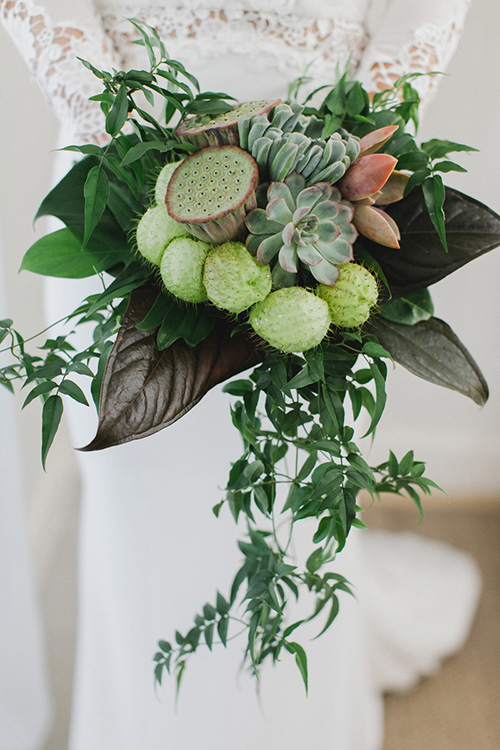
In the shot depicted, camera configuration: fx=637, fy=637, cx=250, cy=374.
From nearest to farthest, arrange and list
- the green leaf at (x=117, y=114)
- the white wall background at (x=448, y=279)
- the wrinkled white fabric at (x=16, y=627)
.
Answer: the green leaf at (x=117, y=114) → the wrinkled white fabric at (x=16, y=627) → the white wall background at (x=448, y=279)

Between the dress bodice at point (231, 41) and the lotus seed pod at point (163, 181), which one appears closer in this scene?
the lotus seed pod at point (163, 181)

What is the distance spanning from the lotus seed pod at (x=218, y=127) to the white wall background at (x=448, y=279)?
0.94m

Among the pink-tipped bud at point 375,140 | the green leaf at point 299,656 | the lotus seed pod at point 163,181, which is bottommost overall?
the green leaf at point 299,656

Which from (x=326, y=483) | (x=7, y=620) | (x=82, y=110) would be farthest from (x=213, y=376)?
(x=7, y=620)

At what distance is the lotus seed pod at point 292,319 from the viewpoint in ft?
1.43

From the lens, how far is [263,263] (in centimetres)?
45

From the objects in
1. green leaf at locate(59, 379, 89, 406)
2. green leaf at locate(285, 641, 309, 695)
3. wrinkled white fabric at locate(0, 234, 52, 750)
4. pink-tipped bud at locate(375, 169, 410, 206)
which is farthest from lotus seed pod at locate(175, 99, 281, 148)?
wrinkled white fabric at locate(0, 234, 52, 750)

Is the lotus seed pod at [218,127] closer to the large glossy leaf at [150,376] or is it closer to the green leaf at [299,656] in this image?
the large glossy leaf at [150,376]

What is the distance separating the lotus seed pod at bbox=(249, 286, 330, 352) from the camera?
1.43 ft

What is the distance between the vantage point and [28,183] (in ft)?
4.44

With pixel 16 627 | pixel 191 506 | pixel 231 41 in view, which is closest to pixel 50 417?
pixel 191 506

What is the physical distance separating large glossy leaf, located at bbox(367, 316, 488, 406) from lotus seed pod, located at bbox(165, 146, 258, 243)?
0.16 metres

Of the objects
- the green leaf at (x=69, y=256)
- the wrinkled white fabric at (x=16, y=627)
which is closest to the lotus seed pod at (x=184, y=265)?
the green leaf at (x=69, y=256)

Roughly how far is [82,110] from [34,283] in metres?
0.79
